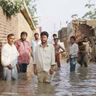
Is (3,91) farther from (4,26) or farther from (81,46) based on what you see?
(81,46)

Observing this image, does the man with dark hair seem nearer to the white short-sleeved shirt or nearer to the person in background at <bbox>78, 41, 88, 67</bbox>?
the white short-sleeved shirt

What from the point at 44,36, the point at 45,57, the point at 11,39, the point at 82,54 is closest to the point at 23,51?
the point at 11,39

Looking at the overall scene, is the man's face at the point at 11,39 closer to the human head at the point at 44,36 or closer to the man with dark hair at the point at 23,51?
the man with dark hair at the point at 23,51

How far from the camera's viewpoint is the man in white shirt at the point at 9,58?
13.4 metres

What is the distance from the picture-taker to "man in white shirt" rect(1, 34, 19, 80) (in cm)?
1335

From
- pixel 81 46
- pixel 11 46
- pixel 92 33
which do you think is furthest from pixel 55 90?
pixel 92 33

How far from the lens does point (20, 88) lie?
12.2 m

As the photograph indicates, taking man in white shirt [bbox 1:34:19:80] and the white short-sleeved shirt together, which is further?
man in white shirt [bbox 1:34:19:80]

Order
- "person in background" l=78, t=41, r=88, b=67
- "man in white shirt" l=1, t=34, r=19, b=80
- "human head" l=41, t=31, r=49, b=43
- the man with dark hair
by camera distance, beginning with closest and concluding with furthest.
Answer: "human head" l=41, t=31, r=49, b=43, "man in white shirt" l=1, t=34, r=19, b=80, the man with dark hair, "person in background" l=78, t=41, r=88, b=67

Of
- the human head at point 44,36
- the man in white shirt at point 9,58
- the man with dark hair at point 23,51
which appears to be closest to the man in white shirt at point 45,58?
the human head at point 44,36

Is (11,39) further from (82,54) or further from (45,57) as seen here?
(82,54)

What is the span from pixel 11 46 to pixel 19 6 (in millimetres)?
5051

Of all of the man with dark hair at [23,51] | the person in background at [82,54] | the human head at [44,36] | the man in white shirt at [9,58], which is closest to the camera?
the human head at [44,36]

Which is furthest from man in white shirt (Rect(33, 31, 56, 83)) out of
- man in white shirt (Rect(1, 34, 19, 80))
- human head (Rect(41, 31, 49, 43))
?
man in white shirt (Rect(1, 34, 19, 80))
